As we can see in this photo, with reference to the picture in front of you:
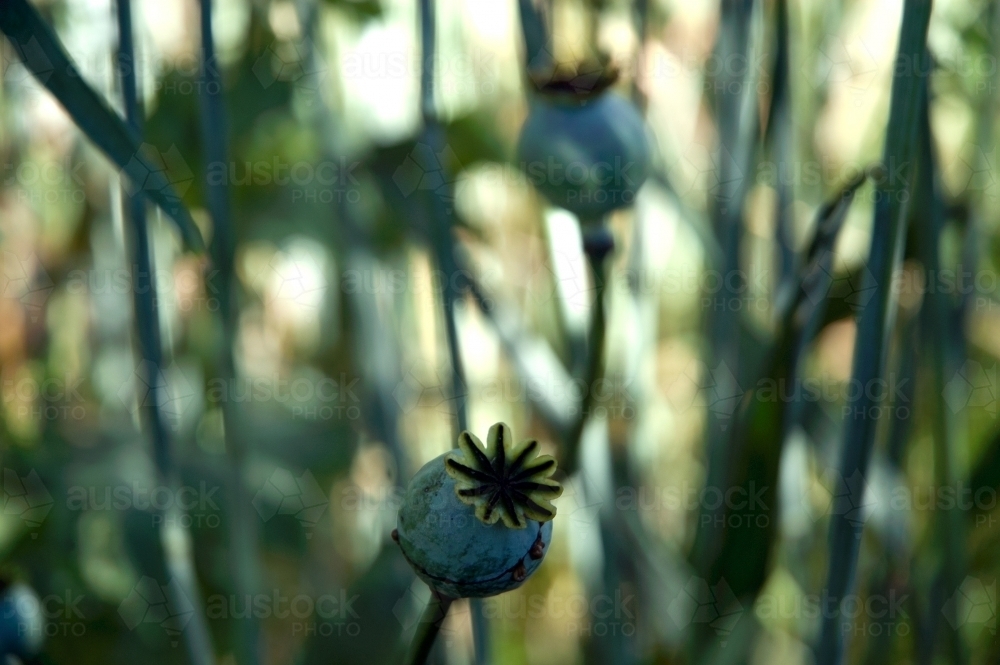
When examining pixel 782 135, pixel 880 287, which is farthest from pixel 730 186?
pixel 880 287

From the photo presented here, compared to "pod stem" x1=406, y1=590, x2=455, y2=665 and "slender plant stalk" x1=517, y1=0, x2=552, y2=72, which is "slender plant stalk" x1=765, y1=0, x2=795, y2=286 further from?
"pod stem" x1=406, y1=590, x2=455, y2=665

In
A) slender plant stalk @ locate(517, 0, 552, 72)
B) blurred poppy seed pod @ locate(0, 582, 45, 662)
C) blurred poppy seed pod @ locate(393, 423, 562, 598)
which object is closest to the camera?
blurred poppy seed pod @ locate(393, 423, 562, 598)

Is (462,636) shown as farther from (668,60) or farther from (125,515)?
(668,60)

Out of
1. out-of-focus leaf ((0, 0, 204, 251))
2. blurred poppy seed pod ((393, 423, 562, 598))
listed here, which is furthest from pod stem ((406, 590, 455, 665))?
out-of-focus leaf ((0, 0, 204, 251))

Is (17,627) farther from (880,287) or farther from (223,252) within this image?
(880,287)

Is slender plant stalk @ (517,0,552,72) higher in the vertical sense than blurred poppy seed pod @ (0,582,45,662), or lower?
higher

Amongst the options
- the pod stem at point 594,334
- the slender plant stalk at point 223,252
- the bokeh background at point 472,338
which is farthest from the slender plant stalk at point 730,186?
the slender plant stalk at point 223,252
